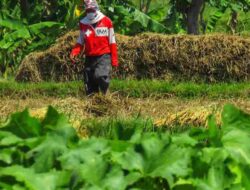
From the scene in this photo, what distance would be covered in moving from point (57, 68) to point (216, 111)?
742 centimetres

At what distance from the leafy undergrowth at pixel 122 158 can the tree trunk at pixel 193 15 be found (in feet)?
41.7

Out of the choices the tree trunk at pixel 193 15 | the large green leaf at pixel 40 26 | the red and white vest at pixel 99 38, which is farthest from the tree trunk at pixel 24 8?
the red and white vest at pixel 99 38

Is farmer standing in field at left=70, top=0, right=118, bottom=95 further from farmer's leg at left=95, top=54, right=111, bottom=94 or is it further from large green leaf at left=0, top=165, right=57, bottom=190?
large green leaf at left=0, top=165, right=57, bottom=190

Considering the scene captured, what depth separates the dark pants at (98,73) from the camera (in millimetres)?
10140

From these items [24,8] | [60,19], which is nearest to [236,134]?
[60,19]

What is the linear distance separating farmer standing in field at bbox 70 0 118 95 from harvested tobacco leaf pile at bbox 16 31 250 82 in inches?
148

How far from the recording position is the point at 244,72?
13586mm

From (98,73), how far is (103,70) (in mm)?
81

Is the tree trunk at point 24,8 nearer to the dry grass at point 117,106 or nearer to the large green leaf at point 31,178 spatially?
the dry grass at point 117,106

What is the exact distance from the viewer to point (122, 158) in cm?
278

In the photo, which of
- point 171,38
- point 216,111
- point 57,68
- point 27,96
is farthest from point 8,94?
point 216,111

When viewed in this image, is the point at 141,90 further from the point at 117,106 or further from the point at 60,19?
the point at 60,19

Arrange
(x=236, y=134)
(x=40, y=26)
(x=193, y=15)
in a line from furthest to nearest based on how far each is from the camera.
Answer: (x=193, y=15) < (x=40, y=26) < (x=236, y=134)

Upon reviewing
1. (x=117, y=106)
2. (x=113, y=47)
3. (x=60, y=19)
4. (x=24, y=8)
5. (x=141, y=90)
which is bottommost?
(x=141, y=90)
